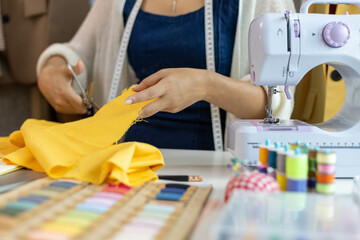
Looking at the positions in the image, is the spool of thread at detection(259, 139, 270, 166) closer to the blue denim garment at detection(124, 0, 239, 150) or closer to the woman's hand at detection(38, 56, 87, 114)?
the blue denim garment at detection(124, 0, 239, 150)

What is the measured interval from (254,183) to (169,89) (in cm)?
38

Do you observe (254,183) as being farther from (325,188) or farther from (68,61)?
(68,61)

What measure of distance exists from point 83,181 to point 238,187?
274 mm

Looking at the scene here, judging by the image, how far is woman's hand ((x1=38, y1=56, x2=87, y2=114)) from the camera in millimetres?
1315

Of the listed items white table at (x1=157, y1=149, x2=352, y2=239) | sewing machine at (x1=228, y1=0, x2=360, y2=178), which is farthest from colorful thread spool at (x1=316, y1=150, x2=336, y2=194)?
sewing machine at (x1=228, y1=0, x2=360, y2=178)

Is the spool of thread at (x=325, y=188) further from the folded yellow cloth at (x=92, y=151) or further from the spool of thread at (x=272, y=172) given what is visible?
the folded yellow cloth at (x=92, y=151)

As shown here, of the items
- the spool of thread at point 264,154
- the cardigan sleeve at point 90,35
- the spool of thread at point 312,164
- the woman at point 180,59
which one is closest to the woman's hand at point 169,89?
the woman at point 180,59

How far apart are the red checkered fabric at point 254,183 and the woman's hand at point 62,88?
80 centimetres

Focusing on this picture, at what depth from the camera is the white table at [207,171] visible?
→ 0.57 meters

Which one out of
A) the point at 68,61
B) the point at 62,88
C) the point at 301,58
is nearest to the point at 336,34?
the point at 301,58

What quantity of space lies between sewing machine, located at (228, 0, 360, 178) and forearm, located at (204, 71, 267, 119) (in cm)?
20

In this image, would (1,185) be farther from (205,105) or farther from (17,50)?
(17,50)

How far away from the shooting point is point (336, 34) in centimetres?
85

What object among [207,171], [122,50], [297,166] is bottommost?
[207,171]
